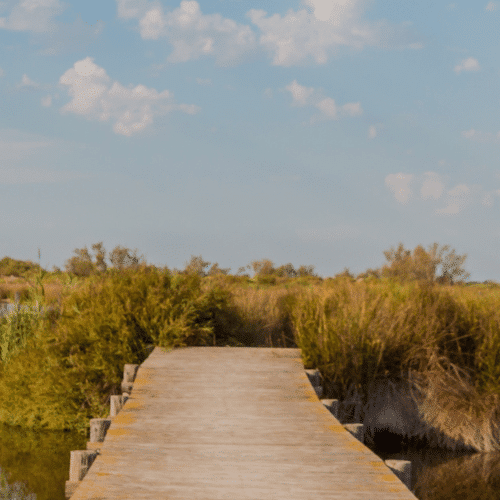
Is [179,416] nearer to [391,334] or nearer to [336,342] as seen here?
[336,342]

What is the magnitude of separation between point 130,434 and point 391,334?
201 inches

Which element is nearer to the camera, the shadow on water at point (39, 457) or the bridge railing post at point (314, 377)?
the shadow on water at point (39, 457)

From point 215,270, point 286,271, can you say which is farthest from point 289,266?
point 215,270

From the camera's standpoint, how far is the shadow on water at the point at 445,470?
787 cm

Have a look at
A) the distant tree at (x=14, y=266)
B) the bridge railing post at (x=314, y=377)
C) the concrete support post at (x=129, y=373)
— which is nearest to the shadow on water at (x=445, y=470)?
the bridge railing post at (x=314, y=377)

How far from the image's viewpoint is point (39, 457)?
8562 millimetres

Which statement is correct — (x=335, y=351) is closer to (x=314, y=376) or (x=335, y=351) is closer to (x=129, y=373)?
(x=314, y=376)

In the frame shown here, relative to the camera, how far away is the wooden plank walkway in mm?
4441

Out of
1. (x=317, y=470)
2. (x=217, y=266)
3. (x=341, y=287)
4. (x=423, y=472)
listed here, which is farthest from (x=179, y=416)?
(x=217, y=266)

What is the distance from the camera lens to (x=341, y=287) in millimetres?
11320

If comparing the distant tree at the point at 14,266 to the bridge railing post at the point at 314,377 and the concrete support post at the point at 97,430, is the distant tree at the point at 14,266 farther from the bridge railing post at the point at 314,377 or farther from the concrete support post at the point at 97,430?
the concrete support post at the point at 97,430

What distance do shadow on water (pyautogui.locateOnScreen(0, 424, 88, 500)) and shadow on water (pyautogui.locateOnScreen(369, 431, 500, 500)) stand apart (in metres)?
4.96

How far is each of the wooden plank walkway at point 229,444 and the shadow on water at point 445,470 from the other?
241 cm

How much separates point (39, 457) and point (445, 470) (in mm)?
6247
